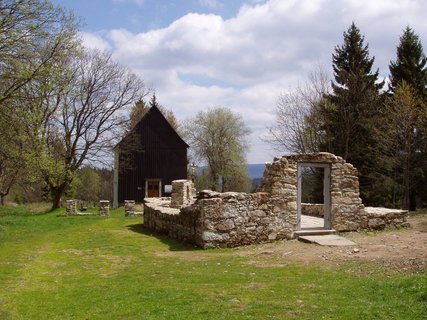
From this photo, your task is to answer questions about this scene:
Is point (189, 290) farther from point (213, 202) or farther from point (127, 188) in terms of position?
point (127, 188)

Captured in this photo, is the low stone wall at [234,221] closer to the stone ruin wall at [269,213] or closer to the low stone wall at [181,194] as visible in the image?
the stone ruin wall at [269,213]

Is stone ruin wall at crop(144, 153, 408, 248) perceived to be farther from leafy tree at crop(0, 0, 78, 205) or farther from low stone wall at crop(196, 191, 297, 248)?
leafy tree at crop(0, 0, 78, 205)

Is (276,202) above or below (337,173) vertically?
below

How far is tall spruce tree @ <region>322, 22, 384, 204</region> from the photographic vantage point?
102 ft

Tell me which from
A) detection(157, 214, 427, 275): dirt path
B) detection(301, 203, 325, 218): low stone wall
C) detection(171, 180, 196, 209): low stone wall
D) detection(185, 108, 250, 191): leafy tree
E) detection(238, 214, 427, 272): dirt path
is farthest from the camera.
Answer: detection(185, 108, 250, 191): leafy tree

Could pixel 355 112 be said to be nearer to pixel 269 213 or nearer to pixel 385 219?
pixel 385 219

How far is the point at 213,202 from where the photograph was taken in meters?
14.1

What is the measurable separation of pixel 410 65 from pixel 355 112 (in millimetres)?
4788

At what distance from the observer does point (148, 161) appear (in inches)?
1495

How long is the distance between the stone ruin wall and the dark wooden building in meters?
20.7

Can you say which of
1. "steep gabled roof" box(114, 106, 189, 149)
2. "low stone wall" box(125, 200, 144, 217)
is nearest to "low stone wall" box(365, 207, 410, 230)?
"low stone wall" box(125, 200, 144, 217)

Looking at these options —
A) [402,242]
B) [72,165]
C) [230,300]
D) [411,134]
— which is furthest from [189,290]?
[72,165]

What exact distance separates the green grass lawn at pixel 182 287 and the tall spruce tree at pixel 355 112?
20295 millimetres

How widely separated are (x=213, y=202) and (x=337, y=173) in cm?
473
